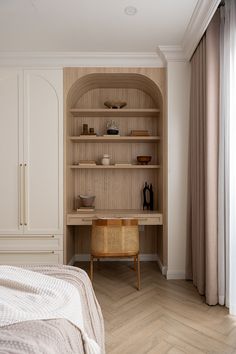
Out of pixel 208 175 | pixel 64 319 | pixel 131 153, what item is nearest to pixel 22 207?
pixel 131 153

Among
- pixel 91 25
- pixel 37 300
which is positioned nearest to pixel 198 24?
pixel 91 25

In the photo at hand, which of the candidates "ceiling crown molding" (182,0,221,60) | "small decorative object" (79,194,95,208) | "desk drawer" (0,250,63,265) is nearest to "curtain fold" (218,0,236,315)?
"ceiling crown molding" (182,0,221,60)

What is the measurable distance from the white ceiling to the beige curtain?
384mm

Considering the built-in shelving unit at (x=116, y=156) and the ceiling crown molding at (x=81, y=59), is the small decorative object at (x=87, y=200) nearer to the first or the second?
the built-in shelving unit at (x=116, y=156)

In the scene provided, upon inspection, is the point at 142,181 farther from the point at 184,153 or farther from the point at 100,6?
the point at 100,6

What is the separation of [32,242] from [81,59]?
2.28 meters

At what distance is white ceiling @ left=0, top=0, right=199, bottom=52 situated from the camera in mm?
2232

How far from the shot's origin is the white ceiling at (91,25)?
7.32 ft

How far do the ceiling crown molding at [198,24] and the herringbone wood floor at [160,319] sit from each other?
2.54 metres

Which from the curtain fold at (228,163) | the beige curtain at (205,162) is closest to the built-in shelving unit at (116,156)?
the beige curtain at (205,162)

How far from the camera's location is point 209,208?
2.34 meters

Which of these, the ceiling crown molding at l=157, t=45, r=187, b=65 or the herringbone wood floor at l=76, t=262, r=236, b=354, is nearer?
the herringbone wood floor at l=76, t=262, r=236, b=354

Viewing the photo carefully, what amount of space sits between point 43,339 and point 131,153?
307 cm

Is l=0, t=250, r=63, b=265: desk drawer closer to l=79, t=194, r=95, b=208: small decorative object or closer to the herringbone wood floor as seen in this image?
the herringbone wood floor
